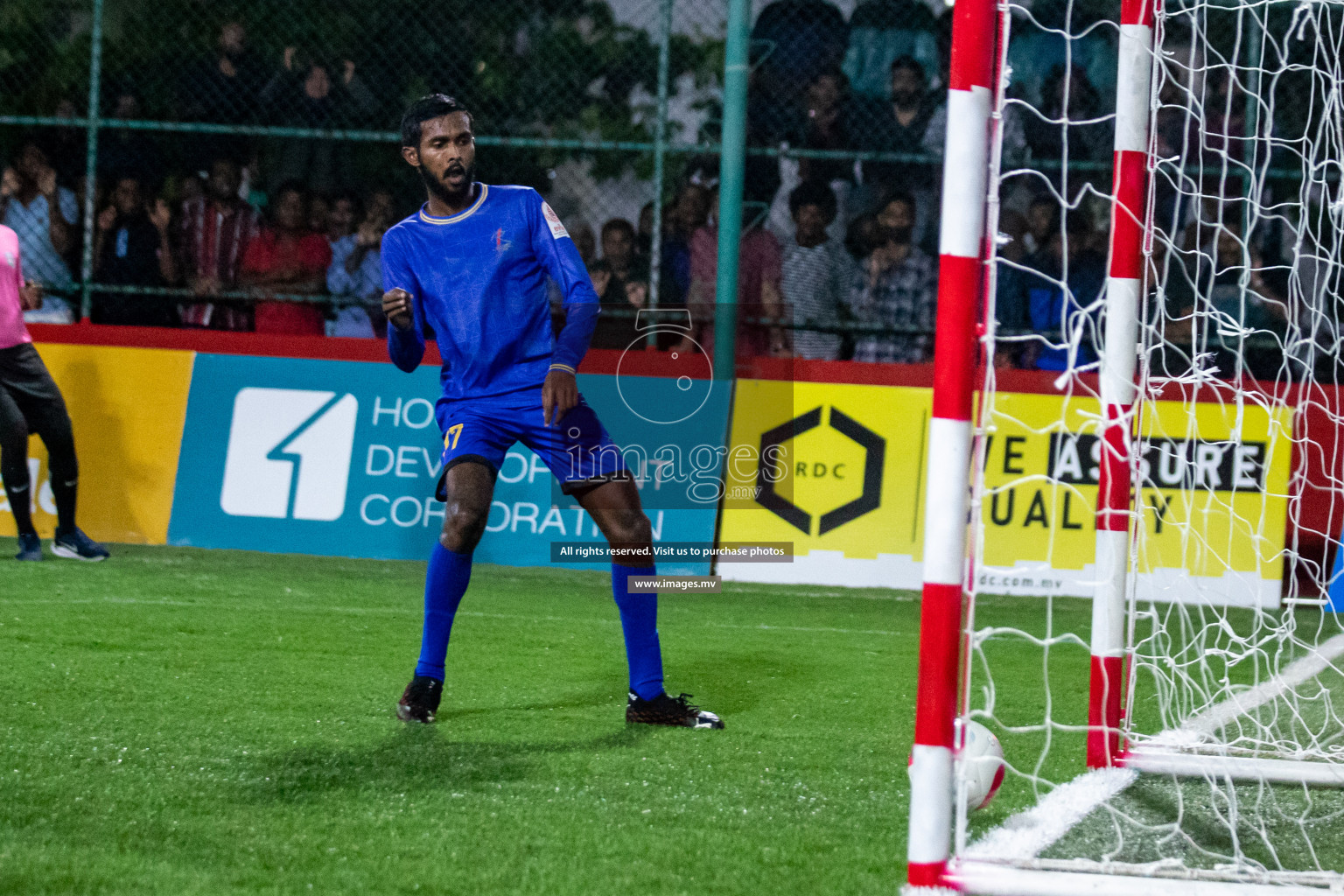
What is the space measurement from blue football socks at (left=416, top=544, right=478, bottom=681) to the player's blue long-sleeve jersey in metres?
0.49

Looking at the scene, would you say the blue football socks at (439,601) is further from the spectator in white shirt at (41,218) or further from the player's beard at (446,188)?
the spectator in white shirt at (41,218)

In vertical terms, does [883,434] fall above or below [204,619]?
above

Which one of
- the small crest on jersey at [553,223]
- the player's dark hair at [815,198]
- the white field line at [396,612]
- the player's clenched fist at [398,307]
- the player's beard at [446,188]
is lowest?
the white field line at [396,612]

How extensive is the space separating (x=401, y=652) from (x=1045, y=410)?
3.97 metres

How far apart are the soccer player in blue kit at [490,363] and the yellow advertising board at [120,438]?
4.18 meters

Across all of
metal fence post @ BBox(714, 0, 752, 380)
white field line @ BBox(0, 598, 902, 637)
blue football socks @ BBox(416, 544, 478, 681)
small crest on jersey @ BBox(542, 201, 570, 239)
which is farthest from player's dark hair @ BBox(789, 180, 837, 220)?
blue football socks @ BBox(416, 544, 478, 681)

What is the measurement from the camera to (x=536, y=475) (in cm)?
778

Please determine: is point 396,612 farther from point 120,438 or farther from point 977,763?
point 977,763

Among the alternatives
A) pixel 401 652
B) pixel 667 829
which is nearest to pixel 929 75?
pixel 401 652

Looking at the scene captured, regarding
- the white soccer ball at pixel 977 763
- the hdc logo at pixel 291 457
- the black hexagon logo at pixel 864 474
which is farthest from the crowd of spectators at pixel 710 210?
the white soccer ball at pixel 977 763

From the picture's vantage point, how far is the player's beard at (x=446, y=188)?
4277 mm

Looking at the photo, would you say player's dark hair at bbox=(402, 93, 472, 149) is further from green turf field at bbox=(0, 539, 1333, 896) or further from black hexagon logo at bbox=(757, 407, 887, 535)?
black hexagon logo at bbox=(757, 407, 887, 535)

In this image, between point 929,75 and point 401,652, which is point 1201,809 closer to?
point 401,652

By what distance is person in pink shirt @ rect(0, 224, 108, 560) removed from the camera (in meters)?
7.25
